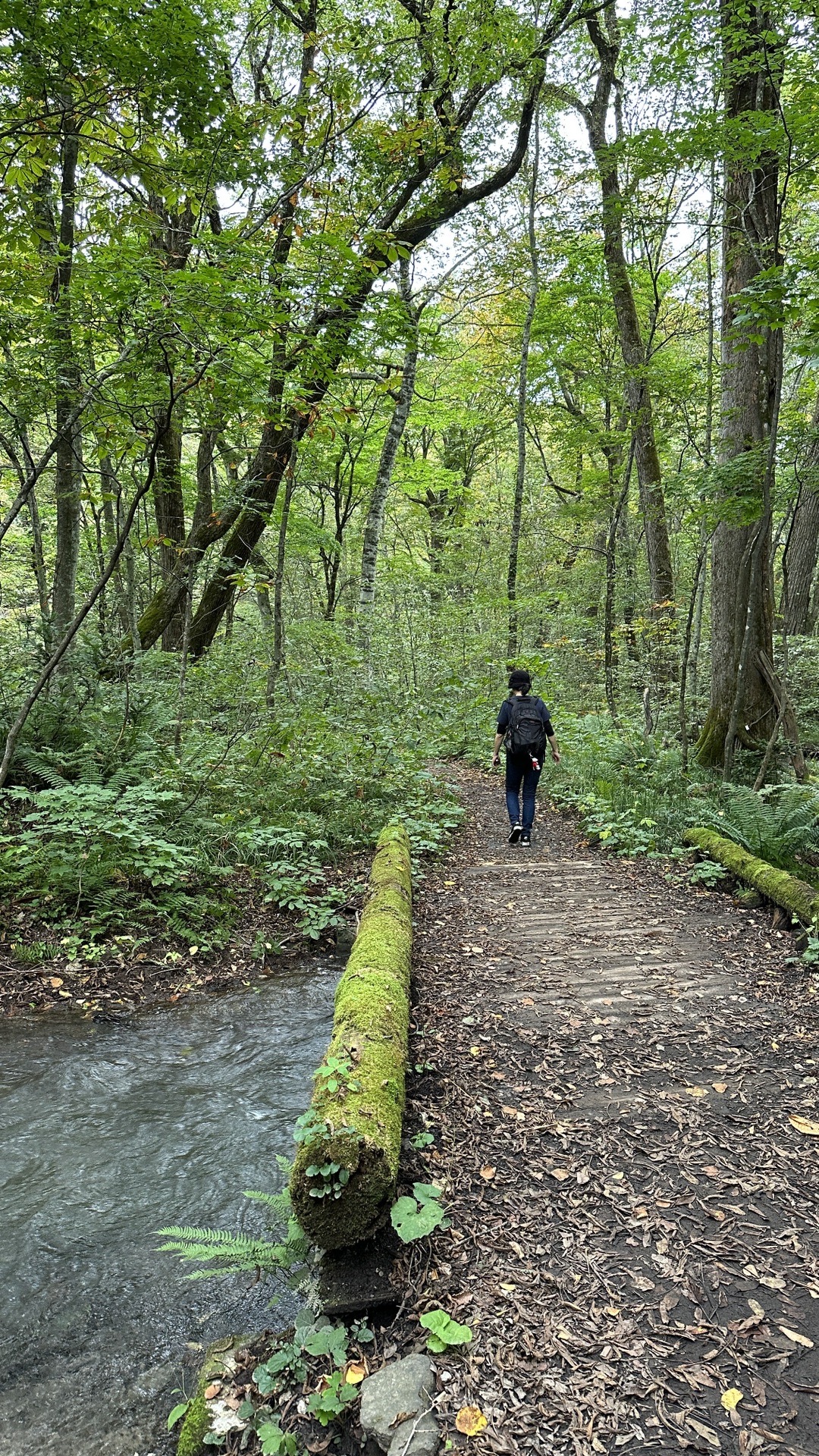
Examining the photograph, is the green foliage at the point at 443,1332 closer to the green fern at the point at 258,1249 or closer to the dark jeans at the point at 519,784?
the green fern at the point at 258,1249

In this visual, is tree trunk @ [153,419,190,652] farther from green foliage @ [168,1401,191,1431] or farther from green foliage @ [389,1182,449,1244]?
green foliage @ [168,1401,191,1431]

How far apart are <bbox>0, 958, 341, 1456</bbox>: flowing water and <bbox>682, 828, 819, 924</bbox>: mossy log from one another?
3840mm

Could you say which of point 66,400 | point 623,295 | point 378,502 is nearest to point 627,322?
point 623,295

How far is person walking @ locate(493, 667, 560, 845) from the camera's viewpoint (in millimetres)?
8102

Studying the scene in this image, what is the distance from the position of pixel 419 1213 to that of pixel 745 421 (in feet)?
30.9

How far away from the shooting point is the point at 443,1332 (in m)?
2.28

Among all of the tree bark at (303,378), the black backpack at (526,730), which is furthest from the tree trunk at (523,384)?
the black backpack at (526,730)

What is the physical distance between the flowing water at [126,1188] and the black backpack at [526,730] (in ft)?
12.3

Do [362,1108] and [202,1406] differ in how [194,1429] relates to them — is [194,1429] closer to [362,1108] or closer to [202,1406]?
[202,1406]

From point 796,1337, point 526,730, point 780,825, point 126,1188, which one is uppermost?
point 526,730

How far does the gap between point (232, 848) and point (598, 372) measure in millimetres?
14354

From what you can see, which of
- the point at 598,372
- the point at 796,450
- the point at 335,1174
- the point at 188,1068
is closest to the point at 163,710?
the point at 188,1068

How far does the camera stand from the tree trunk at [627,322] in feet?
41.8

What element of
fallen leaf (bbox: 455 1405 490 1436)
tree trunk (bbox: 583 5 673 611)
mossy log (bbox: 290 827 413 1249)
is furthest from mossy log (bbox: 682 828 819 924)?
tree trunk (bbox: 583 5 673 611)
